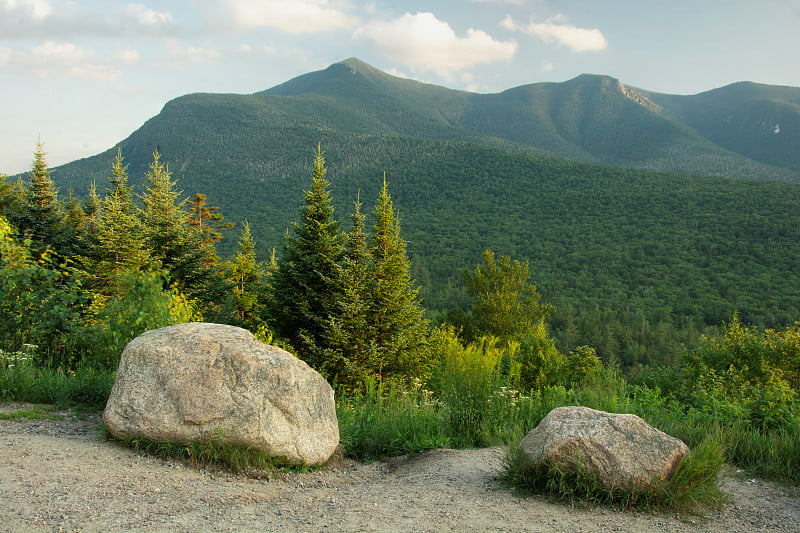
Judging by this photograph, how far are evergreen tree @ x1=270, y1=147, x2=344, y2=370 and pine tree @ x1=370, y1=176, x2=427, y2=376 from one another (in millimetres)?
1490

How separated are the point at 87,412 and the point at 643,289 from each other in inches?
2780

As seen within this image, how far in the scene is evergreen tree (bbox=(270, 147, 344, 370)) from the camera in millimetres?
17172

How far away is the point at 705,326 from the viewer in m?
54.6

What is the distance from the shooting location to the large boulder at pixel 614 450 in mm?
3963

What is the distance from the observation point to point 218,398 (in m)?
4.42

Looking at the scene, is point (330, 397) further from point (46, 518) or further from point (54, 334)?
point (54, 334)

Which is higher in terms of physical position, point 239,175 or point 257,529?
point 239,175

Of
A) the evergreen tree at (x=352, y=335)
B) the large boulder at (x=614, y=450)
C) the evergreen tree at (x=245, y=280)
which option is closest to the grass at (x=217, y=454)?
the large boulder at (x=614, y=450)

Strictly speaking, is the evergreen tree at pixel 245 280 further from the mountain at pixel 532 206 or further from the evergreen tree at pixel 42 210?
the mountain at pixel 532 206

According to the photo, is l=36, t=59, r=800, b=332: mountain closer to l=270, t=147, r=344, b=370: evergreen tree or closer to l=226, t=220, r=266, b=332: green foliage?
l=226, t=220, r=266, b=332: green foliage

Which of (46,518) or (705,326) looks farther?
(705,326)

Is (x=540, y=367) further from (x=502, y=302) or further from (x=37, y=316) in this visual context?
(x=502, y=302)

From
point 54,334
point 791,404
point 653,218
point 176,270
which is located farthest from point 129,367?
point 653,218

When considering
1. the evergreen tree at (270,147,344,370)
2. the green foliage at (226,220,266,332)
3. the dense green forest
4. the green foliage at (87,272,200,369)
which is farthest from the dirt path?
the dense green forest
